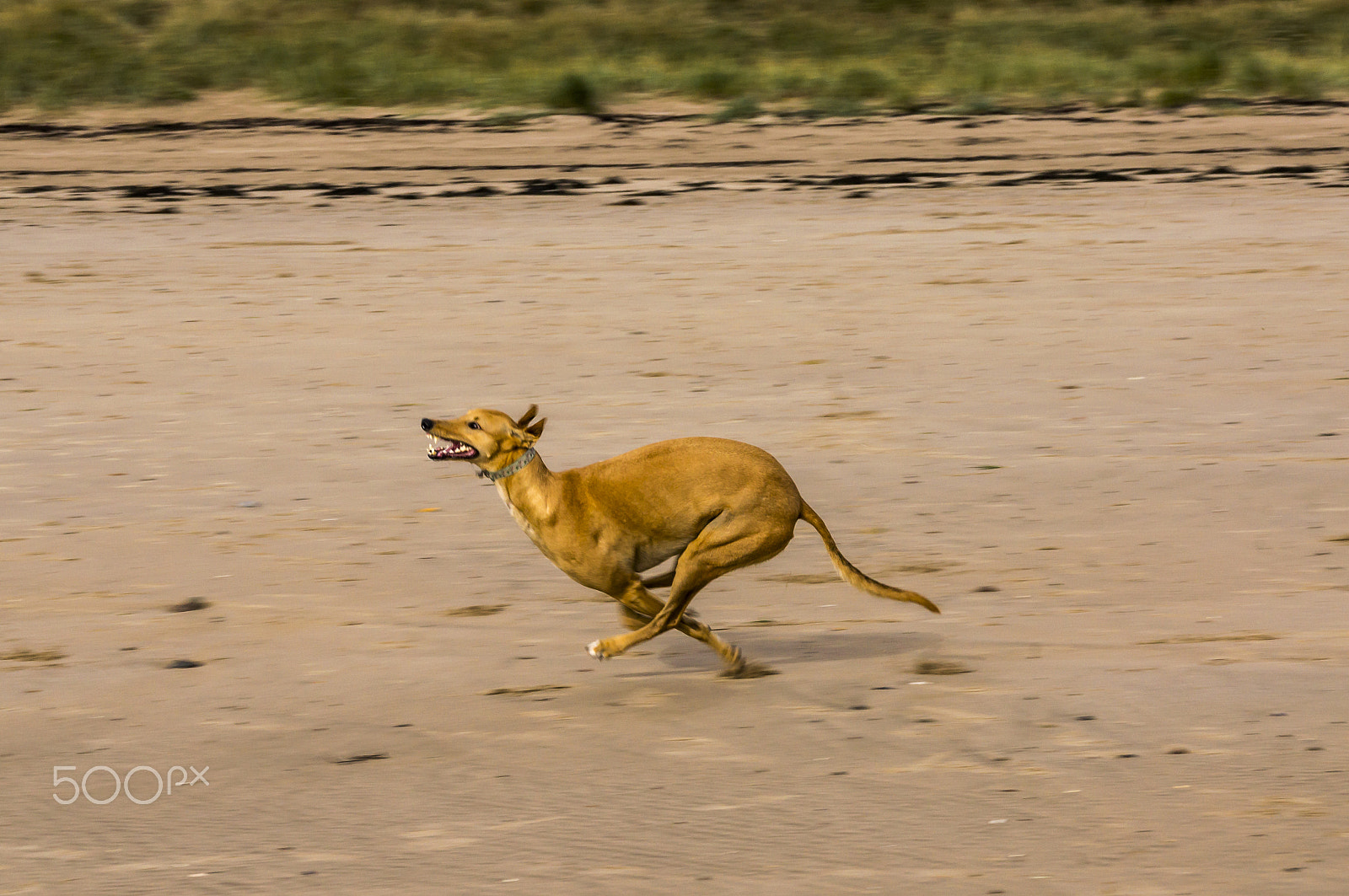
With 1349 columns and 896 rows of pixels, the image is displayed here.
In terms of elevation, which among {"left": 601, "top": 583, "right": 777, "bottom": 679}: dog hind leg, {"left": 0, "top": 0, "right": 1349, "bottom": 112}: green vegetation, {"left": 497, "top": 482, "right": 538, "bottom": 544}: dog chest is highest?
A: {"left": 0, "top": 0, "right": 1349, "bottom": 112}: green vegetation

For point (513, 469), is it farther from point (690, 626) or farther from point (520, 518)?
point (690, 626)

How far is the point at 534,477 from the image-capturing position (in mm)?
5375

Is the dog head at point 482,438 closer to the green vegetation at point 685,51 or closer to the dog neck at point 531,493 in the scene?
the dog neck at point 531,493

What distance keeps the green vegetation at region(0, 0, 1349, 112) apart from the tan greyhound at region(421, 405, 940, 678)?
20311 mm

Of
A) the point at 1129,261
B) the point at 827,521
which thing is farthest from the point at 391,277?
the point at 827,521

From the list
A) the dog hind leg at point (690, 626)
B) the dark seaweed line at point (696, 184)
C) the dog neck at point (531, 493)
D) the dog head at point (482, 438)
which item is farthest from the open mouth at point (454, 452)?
the dark seaweed line at point (696, 184)

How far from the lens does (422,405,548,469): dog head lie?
5258mm

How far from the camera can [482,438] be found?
5305 millimetres

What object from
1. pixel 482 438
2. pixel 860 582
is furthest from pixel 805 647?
pixel 482 438

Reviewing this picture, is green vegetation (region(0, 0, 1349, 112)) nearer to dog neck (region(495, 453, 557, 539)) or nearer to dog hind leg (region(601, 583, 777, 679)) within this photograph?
dog hind leg (region(601, 583, 777, 679))

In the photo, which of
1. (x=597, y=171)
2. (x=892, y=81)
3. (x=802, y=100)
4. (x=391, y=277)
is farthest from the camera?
(x=892, y=81)

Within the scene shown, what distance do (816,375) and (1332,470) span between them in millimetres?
3258

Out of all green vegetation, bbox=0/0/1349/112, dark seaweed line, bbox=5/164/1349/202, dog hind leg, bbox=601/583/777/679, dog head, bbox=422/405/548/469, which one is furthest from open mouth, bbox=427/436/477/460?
green vegetation, bbox=0/0/1349/112

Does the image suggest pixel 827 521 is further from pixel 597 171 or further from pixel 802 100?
pixel 802 100
